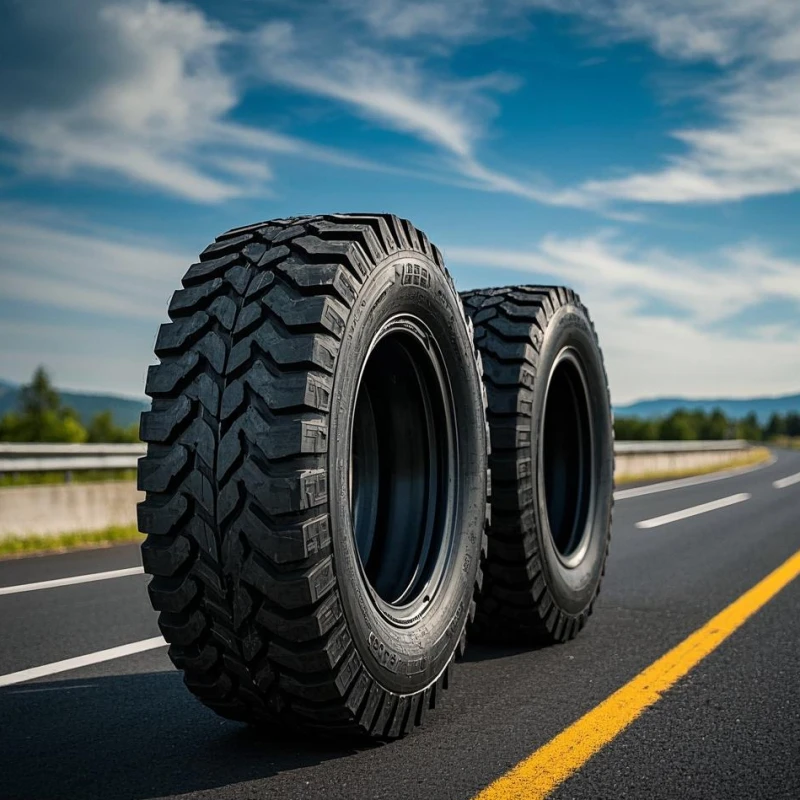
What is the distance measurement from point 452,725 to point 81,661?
81.9 inches

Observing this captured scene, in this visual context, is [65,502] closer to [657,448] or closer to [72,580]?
[72,580]

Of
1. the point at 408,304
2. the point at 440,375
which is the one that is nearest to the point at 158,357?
the point at 408,304

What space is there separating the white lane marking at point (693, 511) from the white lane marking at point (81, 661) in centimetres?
803

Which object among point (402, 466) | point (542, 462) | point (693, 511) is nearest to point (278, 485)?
point (402, 466)

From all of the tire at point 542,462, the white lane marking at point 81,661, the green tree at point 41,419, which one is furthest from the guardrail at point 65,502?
the green tree at point 41,419

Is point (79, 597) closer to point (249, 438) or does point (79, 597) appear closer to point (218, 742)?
point (218, 742)

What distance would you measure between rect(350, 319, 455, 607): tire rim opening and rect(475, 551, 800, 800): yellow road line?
852 millimetres

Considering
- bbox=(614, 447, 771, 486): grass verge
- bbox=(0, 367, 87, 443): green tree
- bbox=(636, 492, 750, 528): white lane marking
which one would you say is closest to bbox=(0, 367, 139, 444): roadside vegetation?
bbox=(0, 367, 87, 443): green tree

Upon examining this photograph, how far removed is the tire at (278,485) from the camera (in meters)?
2.63

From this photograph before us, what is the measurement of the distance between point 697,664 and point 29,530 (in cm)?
735

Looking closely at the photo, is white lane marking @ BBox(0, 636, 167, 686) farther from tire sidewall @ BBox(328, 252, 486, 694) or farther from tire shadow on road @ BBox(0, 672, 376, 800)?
tire sidewall @ BBox(328, 252, 486, 694)

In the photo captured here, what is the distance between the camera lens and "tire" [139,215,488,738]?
263 centimetres

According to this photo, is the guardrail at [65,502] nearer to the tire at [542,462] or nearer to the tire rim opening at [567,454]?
the tire rim opening at [567,454]

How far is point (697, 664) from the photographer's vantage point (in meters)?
4.25
